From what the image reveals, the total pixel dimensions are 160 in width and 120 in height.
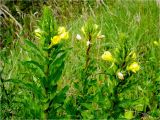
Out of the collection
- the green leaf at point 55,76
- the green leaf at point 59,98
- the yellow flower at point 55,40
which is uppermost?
the yellow flower at point 55,40

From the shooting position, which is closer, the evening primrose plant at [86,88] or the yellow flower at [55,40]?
the yellow flower at [55,40]

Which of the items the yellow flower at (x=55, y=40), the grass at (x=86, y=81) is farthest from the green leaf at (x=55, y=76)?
the yellow flower at (x=55, y=40)

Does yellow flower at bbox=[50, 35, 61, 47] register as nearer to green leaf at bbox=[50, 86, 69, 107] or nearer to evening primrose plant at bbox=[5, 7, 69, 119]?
evening primrose plant at bbox=[5, 7, 69, 119]

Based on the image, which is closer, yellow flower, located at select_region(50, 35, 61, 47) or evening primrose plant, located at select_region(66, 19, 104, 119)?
yellow flower, located at select_region(50, 35, 61, 47)

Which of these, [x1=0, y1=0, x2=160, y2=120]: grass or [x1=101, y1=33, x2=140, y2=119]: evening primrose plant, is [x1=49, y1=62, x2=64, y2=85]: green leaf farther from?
[x1=101, y1=33, x2=140, y2=119]: evening primrose plant

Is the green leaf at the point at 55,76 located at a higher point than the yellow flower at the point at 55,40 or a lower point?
lower

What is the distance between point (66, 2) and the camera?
4414mm

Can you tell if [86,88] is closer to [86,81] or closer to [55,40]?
[86,81]

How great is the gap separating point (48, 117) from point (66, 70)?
96cm

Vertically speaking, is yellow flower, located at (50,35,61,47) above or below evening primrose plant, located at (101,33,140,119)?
above

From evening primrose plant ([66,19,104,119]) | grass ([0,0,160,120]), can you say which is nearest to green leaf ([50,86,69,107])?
grass ([0,0,160,120])

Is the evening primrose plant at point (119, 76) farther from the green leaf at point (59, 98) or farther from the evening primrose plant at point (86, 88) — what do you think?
the green leaf at point (59, 98)

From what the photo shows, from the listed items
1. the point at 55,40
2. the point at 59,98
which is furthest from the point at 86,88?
the point at 55,40

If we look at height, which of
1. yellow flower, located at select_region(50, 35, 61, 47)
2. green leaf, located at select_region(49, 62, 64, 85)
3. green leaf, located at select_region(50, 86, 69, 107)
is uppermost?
yellow flower, located at select_region(50, 35, 61, 47)
